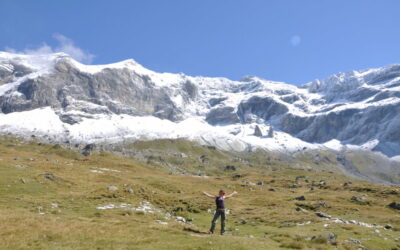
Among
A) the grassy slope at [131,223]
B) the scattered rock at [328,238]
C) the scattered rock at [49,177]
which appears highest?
the scattered rock at [49,177]

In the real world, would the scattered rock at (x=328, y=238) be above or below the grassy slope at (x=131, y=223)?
above

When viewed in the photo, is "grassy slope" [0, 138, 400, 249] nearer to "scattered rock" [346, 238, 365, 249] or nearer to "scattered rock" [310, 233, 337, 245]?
"scattered rock" [310, 233, 337, 245]

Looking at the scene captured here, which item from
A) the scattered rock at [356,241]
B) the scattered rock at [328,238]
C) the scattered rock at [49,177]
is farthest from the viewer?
the scattered rock at [49,177]

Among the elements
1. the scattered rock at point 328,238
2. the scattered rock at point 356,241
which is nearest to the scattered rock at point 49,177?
the scattered rock at point 328,238

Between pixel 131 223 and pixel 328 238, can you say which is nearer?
pixel 328 238

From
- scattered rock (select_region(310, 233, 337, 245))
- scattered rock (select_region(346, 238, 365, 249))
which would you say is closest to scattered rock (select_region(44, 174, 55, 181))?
scattered rock (select_region(310, 233, 337, 245))

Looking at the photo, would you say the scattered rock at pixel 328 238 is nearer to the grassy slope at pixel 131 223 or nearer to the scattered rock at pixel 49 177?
the grassy slope at pixel 131 223

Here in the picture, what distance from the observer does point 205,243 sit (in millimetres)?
24203

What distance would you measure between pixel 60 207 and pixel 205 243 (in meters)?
22.9

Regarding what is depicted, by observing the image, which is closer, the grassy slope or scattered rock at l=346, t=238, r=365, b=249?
the grassy slope

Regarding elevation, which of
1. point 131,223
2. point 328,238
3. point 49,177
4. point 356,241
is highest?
point 49,177

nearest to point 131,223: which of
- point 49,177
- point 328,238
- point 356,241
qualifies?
point 328,238

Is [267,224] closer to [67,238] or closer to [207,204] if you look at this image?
[207,204]

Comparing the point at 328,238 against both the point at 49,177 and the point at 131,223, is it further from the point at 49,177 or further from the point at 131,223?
the point at 49,177
